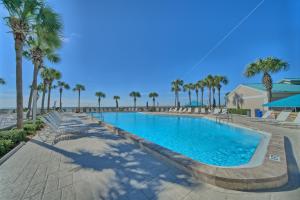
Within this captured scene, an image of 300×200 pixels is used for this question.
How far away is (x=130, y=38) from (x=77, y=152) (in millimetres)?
16969

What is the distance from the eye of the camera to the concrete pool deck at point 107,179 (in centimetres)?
275

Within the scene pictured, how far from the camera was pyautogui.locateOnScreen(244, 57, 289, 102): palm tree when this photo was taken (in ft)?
59.1

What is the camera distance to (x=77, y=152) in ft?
17.3

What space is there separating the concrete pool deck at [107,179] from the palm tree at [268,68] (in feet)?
52.8

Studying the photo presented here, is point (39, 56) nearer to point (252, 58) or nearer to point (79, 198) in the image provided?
point (79, 198)

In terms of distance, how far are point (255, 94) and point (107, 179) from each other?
2687 centimetres

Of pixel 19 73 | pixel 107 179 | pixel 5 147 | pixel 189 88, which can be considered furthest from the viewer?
pixel 189 88

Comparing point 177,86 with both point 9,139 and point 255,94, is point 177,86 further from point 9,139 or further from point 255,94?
point 9,139

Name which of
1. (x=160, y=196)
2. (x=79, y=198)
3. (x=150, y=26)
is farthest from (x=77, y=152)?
(x=150, y=26)

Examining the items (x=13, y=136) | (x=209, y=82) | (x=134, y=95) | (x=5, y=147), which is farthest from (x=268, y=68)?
(x=134, y=95)

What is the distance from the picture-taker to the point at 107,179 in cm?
330

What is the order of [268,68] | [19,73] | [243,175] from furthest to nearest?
[268,68]
[19,73]
[243,175]

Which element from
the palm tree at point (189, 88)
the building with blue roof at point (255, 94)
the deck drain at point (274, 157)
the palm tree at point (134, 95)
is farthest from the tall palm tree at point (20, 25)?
the palm tree at point (134, 95)

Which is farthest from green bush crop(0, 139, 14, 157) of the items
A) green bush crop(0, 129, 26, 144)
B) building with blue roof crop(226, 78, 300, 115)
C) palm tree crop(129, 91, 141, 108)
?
palm tree crop(129, 91, 141, 108)
